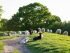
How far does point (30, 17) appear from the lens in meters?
75.4

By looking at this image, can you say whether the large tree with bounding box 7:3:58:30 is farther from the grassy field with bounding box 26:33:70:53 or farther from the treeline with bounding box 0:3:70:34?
the grassy field with bounding box 26:33:70:53

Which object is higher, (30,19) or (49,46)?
(30,19)

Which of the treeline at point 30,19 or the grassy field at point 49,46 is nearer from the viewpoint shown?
the grassy field at point 49,46

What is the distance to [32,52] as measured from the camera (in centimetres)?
2547

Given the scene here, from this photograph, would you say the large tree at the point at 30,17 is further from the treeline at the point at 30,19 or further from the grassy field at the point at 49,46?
the grassy field at the point at 49,46

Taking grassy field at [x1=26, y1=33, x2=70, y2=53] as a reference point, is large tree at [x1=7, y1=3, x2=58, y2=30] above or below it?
above

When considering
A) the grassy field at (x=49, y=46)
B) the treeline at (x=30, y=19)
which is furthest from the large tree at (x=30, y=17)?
the grassy field at (x=49, y=46)

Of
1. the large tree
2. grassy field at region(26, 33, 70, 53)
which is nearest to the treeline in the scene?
the large tree

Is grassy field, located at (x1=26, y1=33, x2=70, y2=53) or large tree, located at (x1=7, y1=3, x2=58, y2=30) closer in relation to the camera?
grassy field, located at (x1=26, y1=33, x2=70, y2=53)

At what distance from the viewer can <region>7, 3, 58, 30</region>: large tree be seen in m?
75.3

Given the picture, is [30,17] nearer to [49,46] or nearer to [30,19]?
[30,19]

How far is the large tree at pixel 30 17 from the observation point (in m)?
75.3

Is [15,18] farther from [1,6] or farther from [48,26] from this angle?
[1,6]

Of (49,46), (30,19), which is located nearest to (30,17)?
(30,19)
